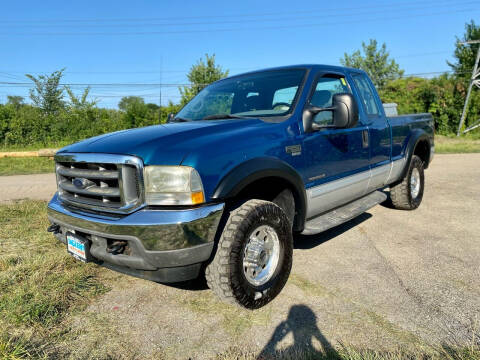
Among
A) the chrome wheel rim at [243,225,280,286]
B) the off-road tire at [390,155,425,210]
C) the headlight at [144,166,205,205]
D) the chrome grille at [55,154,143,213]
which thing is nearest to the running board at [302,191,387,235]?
the chrome wheel rim at [243,225,280,286]

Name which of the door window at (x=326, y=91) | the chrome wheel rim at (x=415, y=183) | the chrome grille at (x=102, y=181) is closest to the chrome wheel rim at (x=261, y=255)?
the chrome grille at (x=102, y=181)

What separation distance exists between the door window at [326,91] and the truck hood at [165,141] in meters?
0.78

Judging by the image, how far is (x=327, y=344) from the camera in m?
2.20

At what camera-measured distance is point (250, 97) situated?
141 inches

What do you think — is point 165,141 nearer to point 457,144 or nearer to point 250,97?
point 250,97

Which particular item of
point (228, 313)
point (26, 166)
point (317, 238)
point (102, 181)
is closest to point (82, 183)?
point (102, 181)

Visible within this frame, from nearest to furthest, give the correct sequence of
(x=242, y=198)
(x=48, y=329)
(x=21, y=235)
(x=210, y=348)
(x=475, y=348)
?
(x=475, y=348) < (x=210, y=348) < (x=48, y=329) < (x=242, y=198) < (x=21, y=235)

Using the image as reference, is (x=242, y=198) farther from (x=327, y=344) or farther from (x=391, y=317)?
(x=391, y=317)

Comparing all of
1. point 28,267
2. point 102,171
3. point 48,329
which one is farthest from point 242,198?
point 28,267

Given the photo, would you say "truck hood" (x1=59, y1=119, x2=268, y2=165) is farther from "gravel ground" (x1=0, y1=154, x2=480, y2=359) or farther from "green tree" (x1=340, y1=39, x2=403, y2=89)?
"green tree" (x1=340, y1=39, x2=403, y2=89)

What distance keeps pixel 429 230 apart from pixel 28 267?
14.9 feet

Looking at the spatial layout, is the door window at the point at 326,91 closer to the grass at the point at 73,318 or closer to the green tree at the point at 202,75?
the grass at the point at 73,318

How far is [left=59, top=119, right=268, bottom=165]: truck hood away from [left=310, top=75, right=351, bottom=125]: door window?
781mm

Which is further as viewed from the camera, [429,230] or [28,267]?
[429,230]
